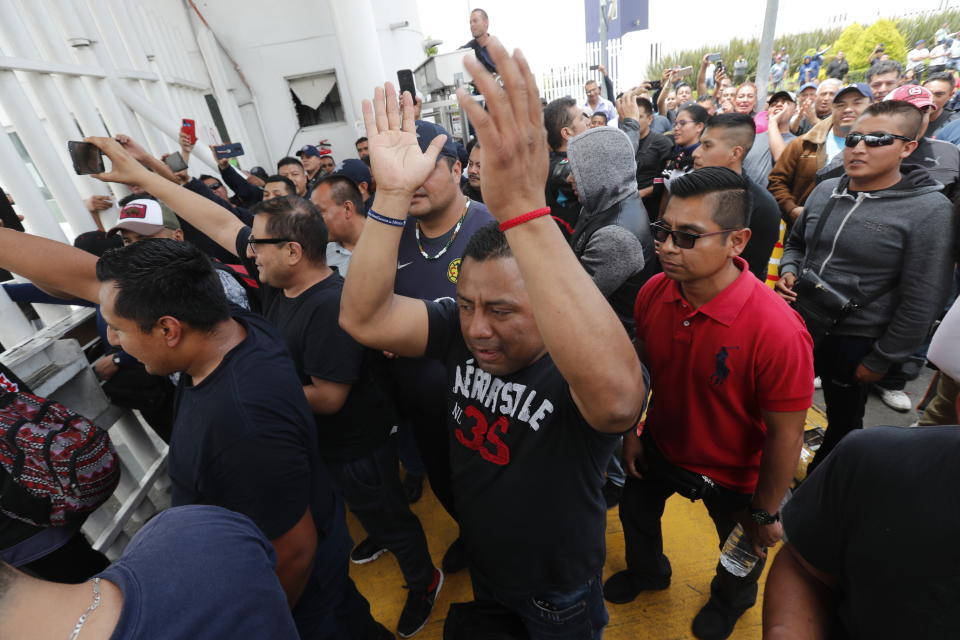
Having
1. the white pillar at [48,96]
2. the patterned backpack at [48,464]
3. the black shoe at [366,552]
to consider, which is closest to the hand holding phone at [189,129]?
the white pillar at [48,96]

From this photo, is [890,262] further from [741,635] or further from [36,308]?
[36,308]

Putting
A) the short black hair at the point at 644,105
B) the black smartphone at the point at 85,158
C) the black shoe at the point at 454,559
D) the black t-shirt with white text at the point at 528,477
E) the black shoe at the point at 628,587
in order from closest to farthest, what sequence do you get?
the black t-shirt with white text at the point at 528,477, the black shoe at the point at 628,587, the black smartphone at the point at 85,158, the black shoe at the point at 454,559, the short black hair at the point at 644,105

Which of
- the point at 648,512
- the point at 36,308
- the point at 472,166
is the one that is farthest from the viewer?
the point at 472,166

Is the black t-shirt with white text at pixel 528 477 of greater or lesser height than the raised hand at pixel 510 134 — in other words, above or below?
below

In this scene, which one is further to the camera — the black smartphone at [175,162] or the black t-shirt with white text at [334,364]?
the black smartphone at [175,162]

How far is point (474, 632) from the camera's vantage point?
4.96ft

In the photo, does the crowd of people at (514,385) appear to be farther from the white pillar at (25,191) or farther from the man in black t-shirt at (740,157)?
the white pillar at (25,191)

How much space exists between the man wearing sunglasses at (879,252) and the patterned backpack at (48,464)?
3.41 m

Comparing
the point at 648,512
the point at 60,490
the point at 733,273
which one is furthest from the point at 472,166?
the point at 60,490

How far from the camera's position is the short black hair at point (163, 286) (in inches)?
56.4

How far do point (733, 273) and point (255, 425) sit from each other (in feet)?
5.89

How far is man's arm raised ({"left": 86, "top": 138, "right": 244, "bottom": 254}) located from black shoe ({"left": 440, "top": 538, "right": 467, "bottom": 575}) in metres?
2.33

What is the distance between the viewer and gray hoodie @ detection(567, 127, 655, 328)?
87.4 inches

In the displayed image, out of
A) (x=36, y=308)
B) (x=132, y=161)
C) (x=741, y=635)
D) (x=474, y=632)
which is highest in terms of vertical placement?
(x=132, y=161)
